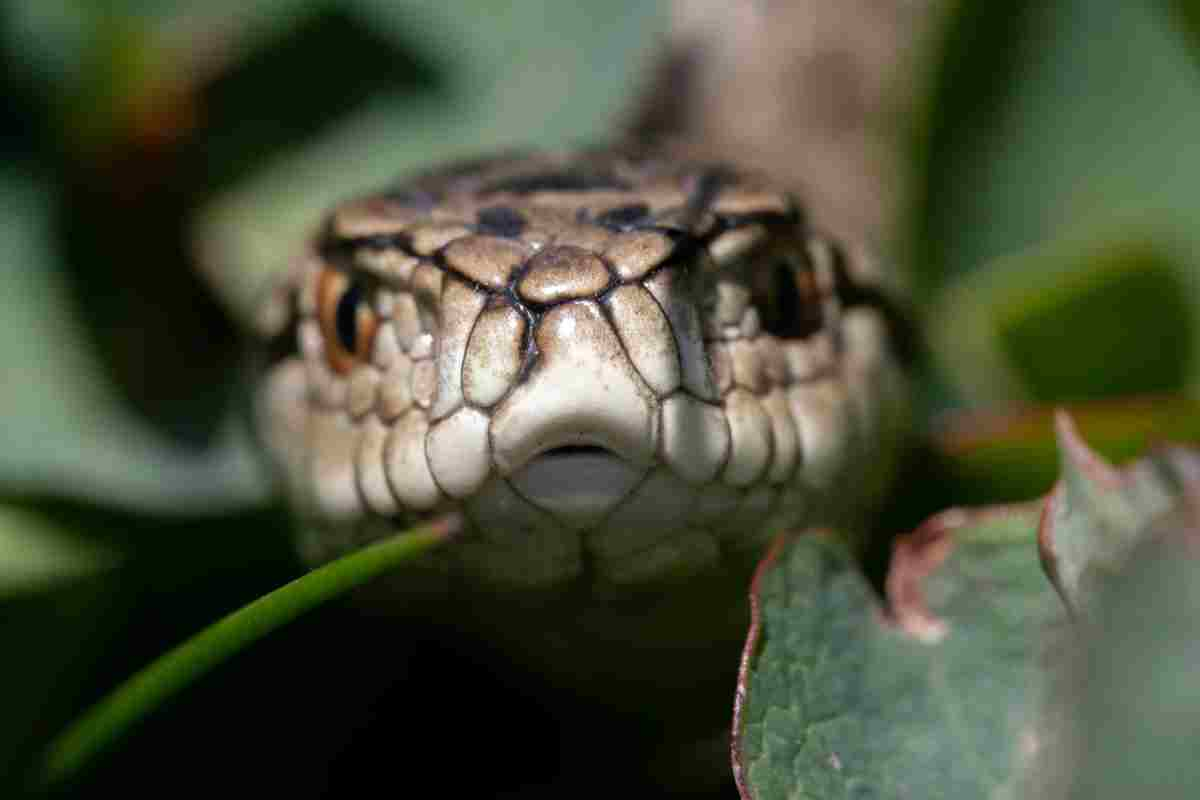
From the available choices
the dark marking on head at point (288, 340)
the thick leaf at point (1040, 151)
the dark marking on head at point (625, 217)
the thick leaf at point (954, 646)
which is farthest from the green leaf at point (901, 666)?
the thick leaf at point (1040, 151)

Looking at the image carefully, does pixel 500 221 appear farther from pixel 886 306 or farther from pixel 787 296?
pixel 886 306

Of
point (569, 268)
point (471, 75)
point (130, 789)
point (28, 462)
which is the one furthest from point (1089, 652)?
point (471, 75)

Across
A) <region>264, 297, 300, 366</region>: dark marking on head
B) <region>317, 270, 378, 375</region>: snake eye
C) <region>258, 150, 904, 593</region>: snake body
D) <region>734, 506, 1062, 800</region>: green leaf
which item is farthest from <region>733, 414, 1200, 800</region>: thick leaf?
<region>264, 297, 300, 366</region>: dark marking on head

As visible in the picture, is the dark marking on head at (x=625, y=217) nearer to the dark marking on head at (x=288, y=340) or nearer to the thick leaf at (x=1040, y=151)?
the dark marking on head at (x=288, y=340)

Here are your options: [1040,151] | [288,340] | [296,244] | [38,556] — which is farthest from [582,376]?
[1040,151]

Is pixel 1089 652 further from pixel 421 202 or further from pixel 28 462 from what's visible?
pixel 28 462

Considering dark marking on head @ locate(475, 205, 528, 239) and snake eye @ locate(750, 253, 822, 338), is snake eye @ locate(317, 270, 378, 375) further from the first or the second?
snake eye @ locate(750, 253, 822, 338)
